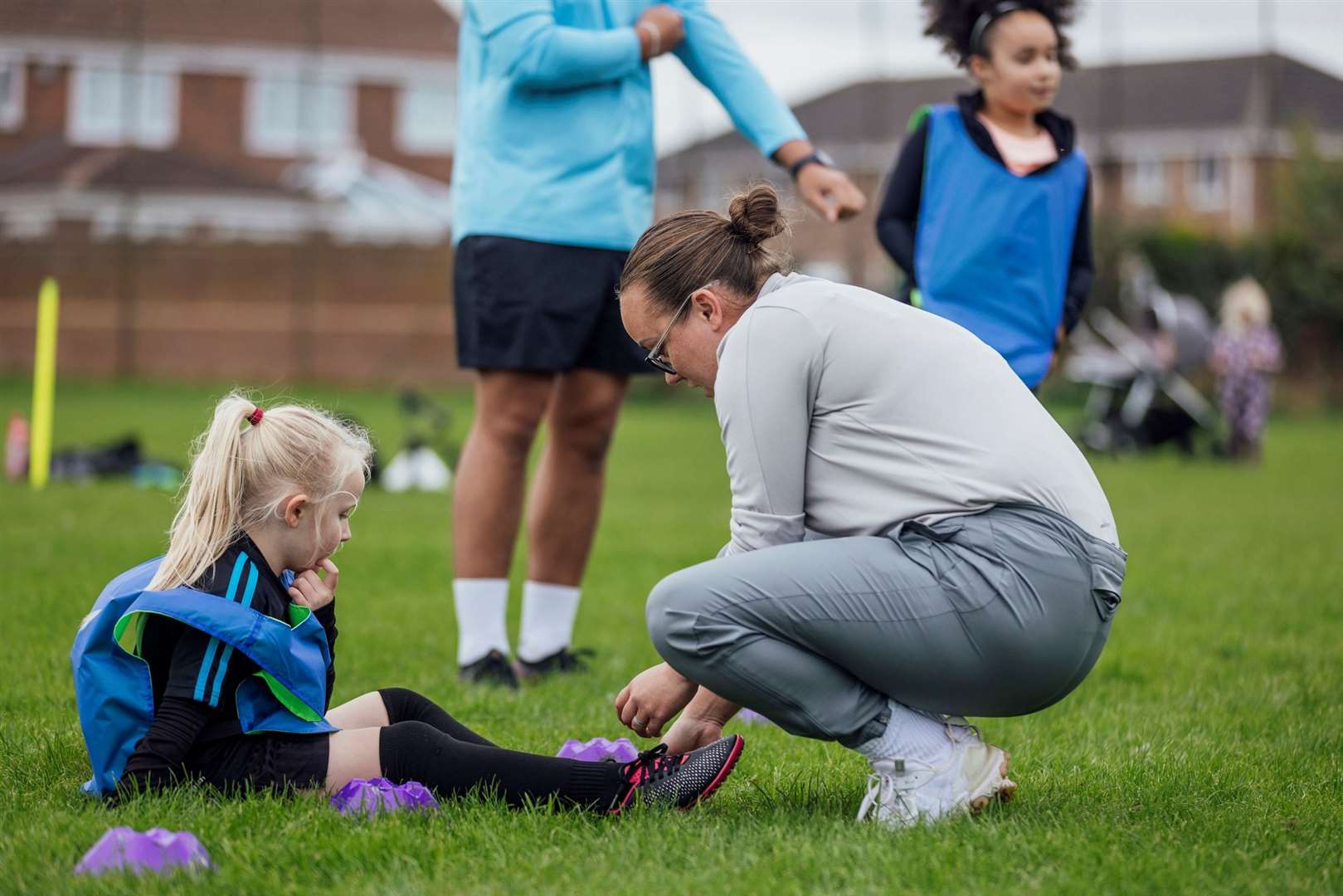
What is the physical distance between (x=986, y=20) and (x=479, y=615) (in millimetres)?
2248

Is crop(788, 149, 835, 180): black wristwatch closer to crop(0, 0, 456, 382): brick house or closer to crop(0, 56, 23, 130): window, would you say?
crop(0, 0, 456, 382): brick house

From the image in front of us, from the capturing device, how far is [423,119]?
3428 cm

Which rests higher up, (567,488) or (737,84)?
(737,84)

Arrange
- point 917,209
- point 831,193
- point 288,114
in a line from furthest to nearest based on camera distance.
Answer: point 288,114
point 917,209
point 831,193

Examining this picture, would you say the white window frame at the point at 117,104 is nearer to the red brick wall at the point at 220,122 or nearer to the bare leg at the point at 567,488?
the red brick wall at the point at 220,122

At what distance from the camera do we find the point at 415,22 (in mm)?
34531

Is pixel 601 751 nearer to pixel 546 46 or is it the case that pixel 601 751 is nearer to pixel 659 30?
pixel 546 46

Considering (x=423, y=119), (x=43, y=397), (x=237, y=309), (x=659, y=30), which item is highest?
(x=423, y=119)

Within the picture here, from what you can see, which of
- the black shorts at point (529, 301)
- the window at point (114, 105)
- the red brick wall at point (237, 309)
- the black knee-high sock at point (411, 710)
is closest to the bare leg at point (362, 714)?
the black knee-high sock at point (411, 710)

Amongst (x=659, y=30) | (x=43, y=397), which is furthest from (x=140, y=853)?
(x=43, y=397)

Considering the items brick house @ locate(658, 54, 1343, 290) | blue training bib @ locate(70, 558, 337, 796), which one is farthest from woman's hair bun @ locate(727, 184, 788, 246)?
brick house @ locate(658, 54, 1343, 290)

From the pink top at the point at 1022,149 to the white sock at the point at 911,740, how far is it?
2.09m

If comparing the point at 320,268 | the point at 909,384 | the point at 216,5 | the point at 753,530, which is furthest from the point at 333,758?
the point at 216,5

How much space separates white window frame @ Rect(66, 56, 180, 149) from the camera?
1193 inches
